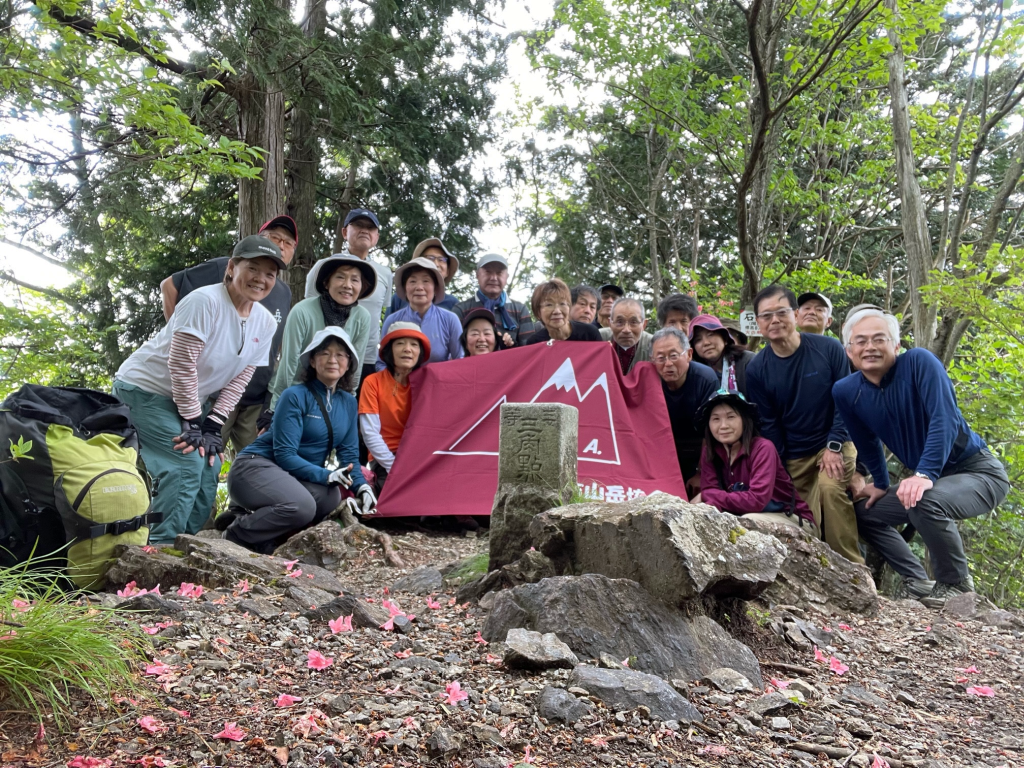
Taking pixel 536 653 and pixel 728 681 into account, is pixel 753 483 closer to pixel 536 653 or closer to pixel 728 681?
pixel 728 681

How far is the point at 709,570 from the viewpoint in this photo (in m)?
3.27

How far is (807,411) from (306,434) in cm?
388

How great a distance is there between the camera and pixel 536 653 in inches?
114

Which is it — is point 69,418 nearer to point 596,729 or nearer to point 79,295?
point 596,729

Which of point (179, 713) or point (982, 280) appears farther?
point (982, 280)

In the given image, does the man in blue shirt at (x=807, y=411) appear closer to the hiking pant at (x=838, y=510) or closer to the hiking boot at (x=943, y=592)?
the hiking pant at (x=838, y=510)

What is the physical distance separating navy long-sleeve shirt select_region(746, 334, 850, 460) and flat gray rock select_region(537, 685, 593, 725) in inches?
150

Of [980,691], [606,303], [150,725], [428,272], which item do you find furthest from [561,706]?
[606,303]

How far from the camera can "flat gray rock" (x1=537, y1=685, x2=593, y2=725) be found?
251 cm

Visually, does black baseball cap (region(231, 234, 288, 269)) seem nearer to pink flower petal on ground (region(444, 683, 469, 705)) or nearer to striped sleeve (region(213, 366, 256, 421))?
striped sleeve (region(213, 366, 256, 421))

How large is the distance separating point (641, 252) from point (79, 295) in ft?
36.7

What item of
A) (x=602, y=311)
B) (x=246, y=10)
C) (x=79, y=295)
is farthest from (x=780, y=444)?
(x=79, y=295)

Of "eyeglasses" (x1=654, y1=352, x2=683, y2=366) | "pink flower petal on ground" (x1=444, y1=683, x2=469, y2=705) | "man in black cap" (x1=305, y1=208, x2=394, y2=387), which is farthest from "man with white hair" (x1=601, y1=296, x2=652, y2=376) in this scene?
"pink flower petal on ground" (x1=444, y1=683, x2=469, y2=705)

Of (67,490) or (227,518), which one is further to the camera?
(227,518)
